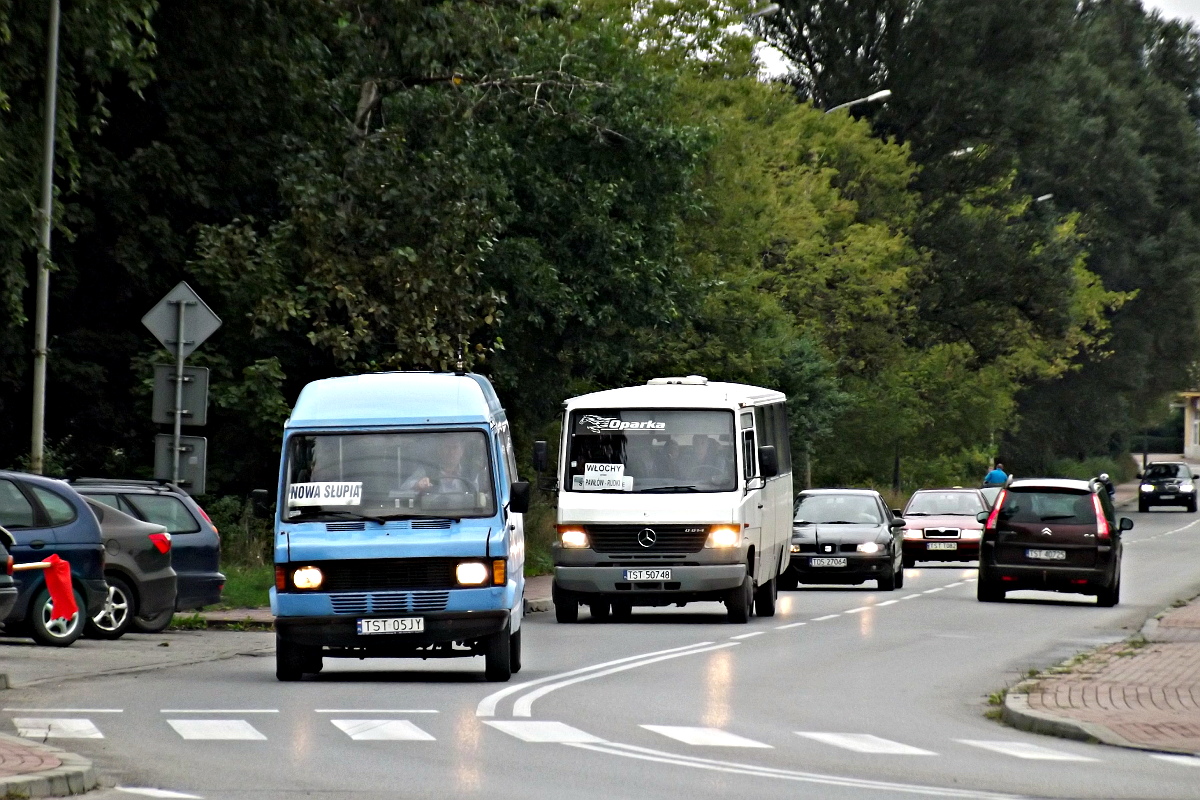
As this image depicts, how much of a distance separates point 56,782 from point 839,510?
937 inches

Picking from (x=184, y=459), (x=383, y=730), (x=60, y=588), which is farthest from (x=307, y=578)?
(x=184, y=459)

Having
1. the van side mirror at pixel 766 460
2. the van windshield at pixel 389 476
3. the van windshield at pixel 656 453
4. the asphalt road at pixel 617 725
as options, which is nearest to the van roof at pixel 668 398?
the van windshield at pixel 656 453

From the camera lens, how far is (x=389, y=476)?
16.8 meters

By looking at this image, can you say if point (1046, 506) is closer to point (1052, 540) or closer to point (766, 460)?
point (1052, 540)

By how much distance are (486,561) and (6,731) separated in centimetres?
448

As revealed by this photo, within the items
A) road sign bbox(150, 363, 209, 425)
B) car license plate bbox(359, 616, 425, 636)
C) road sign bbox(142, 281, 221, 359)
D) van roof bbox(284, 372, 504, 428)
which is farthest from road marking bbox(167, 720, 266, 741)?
road sign bbox(142, 281, 221, 359)

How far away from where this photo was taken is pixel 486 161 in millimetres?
34531

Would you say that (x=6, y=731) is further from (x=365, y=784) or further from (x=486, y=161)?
(x=486, y=161)

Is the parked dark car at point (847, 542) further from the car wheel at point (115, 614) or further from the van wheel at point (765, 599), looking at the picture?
the car wheel at point (115, 614)

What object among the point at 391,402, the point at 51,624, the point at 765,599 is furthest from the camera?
the point at 765,599

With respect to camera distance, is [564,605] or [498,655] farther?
[564,605]

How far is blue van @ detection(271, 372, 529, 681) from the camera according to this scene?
1620 cm

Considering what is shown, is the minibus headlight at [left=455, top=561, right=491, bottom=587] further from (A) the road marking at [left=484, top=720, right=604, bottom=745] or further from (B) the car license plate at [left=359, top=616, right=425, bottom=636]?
(A) the road marking at [left=484, top=720, right=604, bottom=745]

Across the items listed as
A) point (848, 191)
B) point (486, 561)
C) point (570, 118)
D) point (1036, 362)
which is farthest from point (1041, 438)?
point (486, 561)
